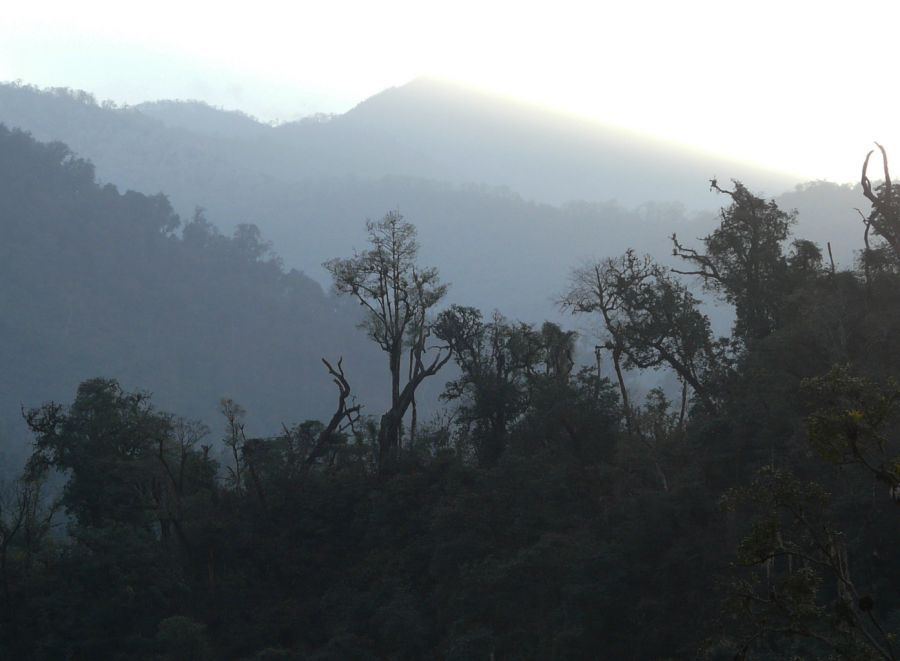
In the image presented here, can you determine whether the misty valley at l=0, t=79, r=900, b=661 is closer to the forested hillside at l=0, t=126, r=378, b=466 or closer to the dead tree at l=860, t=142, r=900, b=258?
the dead tree at l=860, t=142, r=900, b=258

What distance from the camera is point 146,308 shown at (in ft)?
463

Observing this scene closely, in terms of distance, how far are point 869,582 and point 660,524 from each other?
678 cm

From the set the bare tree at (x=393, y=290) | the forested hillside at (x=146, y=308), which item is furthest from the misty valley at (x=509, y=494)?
the forested hillside at (x=146, y=308)

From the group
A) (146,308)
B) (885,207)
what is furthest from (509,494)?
(146,308)

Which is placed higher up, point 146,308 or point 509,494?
point 146,308

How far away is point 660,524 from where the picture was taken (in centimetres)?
2523

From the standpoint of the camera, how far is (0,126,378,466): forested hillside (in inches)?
4926

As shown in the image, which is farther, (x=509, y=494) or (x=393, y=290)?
(x=393, y=290)

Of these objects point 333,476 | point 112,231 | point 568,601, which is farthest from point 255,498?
point 112,231

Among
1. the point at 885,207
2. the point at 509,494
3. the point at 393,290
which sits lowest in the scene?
the point at 509,494

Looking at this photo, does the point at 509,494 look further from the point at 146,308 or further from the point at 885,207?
the point at 146,308

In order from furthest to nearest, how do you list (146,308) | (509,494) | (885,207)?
(146,308) → (509,494) → (885,207)

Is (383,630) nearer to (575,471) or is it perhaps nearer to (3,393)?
(575,471)

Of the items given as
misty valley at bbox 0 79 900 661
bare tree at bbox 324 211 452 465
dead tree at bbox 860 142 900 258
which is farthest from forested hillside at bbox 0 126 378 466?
dead tree at bbox 860 142 900 258
